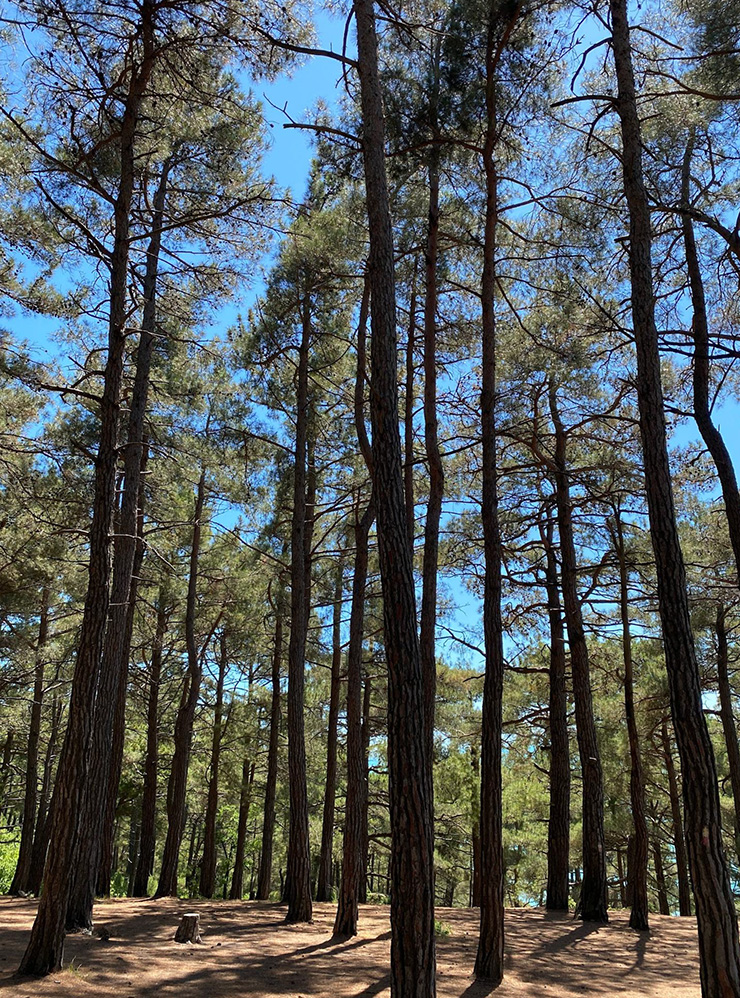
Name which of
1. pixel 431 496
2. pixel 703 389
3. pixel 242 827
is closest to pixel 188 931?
pixel 431 496

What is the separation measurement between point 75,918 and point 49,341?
6707 millimetres

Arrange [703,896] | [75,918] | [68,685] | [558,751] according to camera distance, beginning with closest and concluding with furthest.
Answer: [703,896]
[75,918]
[558,751]
[68,685]

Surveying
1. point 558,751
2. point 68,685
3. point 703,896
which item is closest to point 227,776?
point 68,685

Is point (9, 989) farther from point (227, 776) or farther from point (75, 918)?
point (227, 776)

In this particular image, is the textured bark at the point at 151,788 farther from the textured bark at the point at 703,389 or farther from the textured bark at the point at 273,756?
the textured bark at the point at 703,389

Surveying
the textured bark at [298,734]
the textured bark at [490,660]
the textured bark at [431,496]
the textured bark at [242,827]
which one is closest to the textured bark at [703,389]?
the textured bark at [490,660]

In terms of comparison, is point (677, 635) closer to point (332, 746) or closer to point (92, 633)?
point (92, 633)

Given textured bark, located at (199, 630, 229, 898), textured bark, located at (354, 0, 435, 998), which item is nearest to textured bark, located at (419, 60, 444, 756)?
textured bark, located at (354, 0, 435, 998)

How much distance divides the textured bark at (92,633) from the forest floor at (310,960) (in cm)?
38

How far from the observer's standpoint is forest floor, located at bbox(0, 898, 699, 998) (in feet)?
18.2

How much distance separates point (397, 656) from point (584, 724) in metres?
7.01

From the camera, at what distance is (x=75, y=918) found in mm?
7539

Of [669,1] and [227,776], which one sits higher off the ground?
[669,1]

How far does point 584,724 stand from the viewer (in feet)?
34.6
